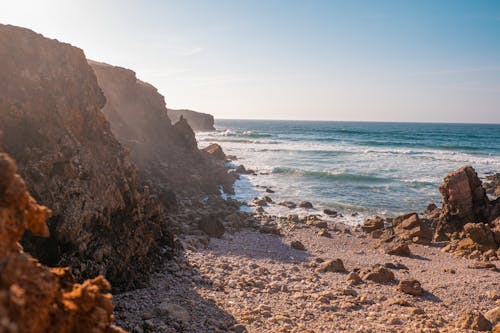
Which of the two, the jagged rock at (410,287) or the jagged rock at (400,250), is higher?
the jagged rock at (410,287)

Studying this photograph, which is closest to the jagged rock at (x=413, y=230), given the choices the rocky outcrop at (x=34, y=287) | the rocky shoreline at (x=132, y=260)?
the rocky shoreline at (x=132, y=260)

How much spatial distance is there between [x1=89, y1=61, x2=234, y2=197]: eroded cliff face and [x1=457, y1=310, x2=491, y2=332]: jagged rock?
18.7 metres

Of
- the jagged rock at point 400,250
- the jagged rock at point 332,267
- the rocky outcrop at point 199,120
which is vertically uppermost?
the rocky outcrop at point 199,120

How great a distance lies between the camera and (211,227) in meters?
18.8

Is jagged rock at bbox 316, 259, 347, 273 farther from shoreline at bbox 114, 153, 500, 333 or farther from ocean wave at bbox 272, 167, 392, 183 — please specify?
ocean wave at bbox 272, 167, 392, 183

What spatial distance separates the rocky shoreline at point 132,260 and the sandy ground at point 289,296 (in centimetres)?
5

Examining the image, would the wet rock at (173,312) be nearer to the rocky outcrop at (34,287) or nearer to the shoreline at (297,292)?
the shoreline at (297,292)

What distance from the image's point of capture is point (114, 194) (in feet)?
34.4

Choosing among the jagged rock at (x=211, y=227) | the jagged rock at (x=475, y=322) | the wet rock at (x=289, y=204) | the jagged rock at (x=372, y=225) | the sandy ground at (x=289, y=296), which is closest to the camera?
the sandy ground at (x=289, y=296)

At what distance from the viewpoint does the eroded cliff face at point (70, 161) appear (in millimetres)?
8453

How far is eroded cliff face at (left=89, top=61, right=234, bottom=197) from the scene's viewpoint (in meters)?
27.3

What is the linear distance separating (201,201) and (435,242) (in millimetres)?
14334

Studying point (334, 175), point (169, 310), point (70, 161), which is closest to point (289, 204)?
point (334, 175)

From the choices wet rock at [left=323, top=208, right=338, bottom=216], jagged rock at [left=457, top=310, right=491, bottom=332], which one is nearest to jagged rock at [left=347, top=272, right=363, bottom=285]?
jagged rock at [left=457, top=310, right=491, bottom=332]
